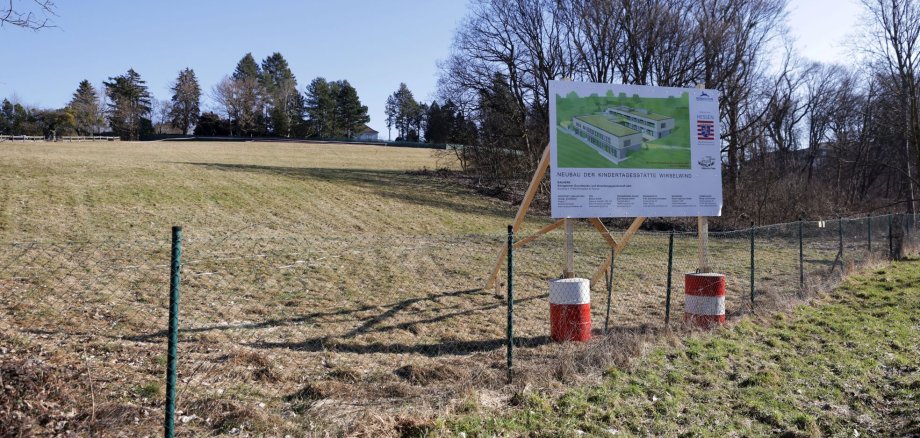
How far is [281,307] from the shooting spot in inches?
357

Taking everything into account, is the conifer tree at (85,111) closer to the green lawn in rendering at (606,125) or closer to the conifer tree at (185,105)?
the conifer tree at (185,105)

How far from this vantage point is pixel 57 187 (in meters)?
17.5

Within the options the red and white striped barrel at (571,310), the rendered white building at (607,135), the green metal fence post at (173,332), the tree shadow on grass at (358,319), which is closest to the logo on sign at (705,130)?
the rendered white building at (607,135)

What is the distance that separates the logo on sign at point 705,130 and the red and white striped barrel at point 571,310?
3.22 meters

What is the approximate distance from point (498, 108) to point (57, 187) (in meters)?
20.3

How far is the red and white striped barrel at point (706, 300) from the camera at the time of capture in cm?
862

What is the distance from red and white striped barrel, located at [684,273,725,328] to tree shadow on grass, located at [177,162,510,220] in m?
15.7

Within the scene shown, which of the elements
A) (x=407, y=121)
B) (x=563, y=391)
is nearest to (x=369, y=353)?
(x=563, y=391)

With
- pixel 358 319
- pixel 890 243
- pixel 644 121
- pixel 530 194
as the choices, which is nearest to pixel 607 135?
pixel 644 121

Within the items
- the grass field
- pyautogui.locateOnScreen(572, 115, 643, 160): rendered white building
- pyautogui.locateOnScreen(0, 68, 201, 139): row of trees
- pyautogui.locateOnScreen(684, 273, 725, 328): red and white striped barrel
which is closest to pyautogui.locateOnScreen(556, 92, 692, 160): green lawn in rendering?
pyautogui.locateOnScreen(572, 115, 643, 160): rendered white building

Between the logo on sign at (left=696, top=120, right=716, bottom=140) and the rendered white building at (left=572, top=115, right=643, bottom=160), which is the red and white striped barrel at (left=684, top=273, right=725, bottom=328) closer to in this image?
the rendered white building at (left=572, top=115, right=643, bottom=160)

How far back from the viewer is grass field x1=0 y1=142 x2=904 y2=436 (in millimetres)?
4801

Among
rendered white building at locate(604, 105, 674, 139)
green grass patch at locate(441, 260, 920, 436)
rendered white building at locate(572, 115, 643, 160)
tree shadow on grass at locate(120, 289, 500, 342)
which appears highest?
rendered white building at locate(604, 105, 674, 139)

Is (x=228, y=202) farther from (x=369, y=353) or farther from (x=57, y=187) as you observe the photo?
(x=369, y=353)
